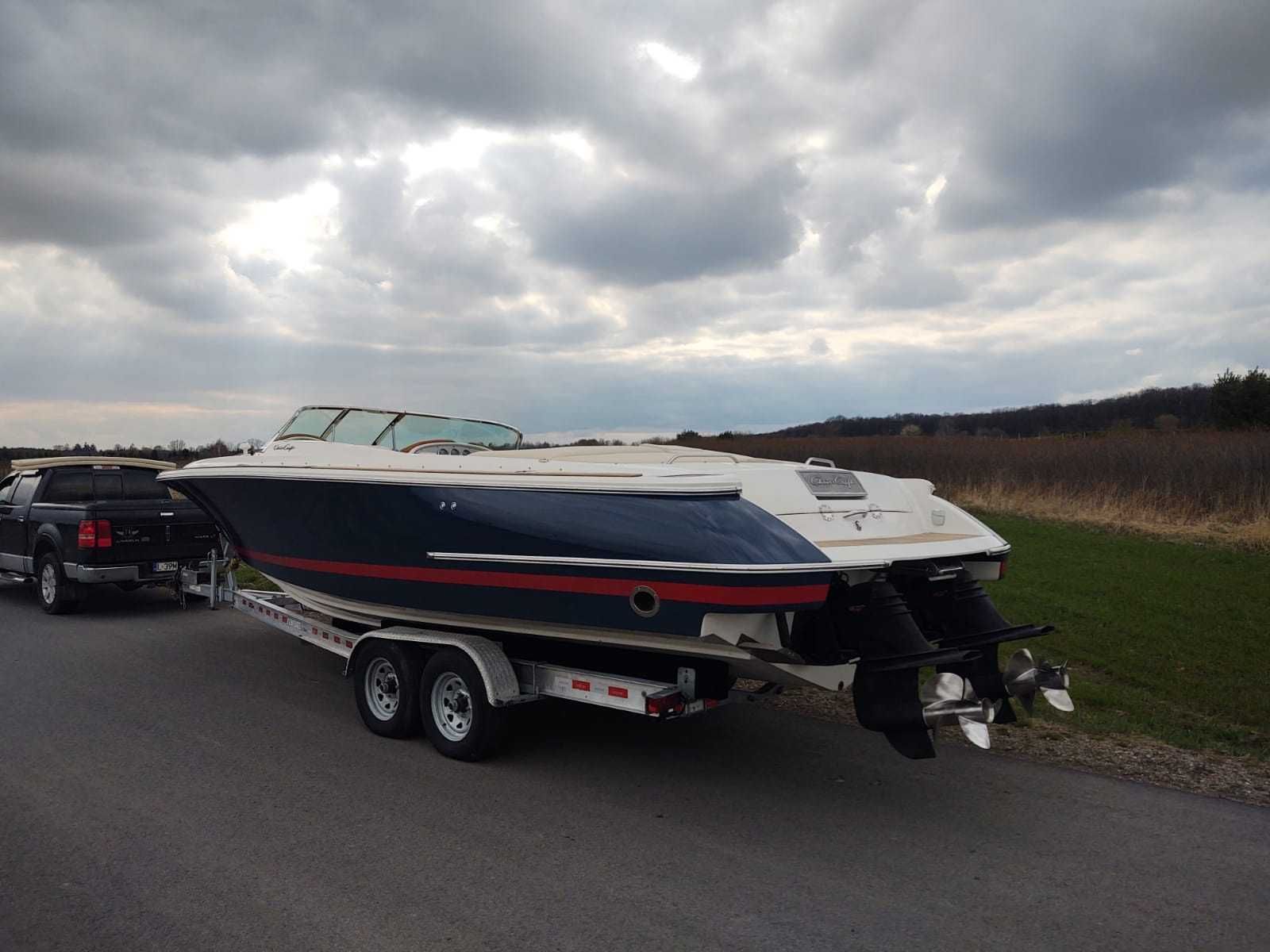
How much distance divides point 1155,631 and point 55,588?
11.0 meters

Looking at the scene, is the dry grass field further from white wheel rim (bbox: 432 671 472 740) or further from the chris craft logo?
white wheel rim (bbox: 432 671 472 740)

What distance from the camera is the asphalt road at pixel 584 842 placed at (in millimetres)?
3559

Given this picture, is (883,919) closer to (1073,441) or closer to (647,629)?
(647,629)

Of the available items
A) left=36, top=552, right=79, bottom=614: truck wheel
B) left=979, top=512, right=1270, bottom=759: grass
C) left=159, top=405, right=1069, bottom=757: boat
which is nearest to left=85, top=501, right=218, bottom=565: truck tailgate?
left=36, top=552, right=79, bottom=614: truck wheel

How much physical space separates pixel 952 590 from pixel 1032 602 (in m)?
5.09

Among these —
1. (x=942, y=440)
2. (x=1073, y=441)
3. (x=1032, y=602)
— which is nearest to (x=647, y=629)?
(x=1032, y=602)

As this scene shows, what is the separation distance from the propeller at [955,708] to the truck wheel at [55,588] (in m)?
9.01

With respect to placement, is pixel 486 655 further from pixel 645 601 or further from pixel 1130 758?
pixel 1130 758

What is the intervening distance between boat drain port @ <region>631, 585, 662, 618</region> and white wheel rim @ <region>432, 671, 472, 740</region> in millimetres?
1461

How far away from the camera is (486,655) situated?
5.39 metres

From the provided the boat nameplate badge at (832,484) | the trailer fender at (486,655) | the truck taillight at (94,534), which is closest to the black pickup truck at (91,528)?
the truck taillight at (94,534)

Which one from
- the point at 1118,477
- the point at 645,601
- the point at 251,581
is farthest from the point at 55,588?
the point at 1118,477

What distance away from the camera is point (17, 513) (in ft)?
34.6

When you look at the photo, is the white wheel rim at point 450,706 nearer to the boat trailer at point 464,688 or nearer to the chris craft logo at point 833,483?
the boat trailer at point 464,688
